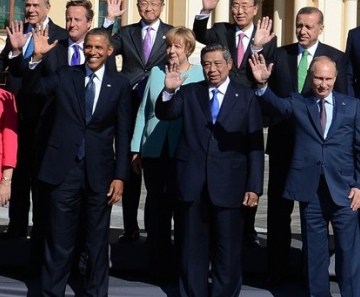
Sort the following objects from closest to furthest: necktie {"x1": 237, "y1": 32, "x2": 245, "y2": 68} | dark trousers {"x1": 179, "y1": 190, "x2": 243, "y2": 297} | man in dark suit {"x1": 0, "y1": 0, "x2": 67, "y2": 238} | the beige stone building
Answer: dark trousers {"x1": 179, "y1": 190, "x2": 243, "y2": 297} → man in dark suit {"x1": 0, "y1": 0, "x2": 67, "y2": 238} → necktie {"x1": 237, "y1": 32, "x2": 245, "y2": 68} → the beige stone building

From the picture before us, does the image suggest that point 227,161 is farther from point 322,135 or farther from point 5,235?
point 5,235

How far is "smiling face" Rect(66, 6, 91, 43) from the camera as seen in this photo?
6957 millimetres

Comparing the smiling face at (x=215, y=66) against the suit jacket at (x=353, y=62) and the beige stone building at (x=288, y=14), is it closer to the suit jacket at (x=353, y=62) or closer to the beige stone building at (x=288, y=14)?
the suit jacket at (x=353, y=62)

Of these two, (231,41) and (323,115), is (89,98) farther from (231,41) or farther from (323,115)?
(323,115)

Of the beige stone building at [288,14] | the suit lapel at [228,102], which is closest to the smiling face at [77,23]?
the suit lapel at [228,102]

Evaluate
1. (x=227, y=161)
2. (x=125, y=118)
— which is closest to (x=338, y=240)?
(x=227, y=161)

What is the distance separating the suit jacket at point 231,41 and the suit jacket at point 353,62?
55 centimetres

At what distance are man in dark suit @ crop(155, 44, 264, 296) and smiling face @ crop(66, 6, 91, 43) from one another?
3.15 feet

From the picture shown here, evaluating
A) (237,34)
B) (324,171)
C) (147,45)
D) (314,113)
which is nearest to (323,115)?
(314,113)

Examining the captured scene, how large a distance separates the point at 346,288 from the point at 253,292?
642 mm

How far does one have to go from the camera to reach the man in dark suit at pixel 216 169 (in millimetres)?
6402

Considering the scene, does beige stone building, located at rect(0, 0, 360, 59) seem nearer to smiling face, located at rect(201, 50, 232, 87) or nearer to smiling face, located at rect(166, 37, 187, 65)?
smiling face, located at rect(166, 37, 187, 65)

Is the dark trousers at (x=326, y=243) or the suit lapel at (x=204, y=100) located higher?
the suit lapel at (x=204, y=100)

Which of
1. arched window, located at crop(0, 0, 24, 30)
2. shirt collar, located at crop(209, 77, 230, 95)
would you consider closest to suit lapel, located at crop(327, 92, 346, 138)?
shirt collar, located at crop(209, 77, 230, 95)
